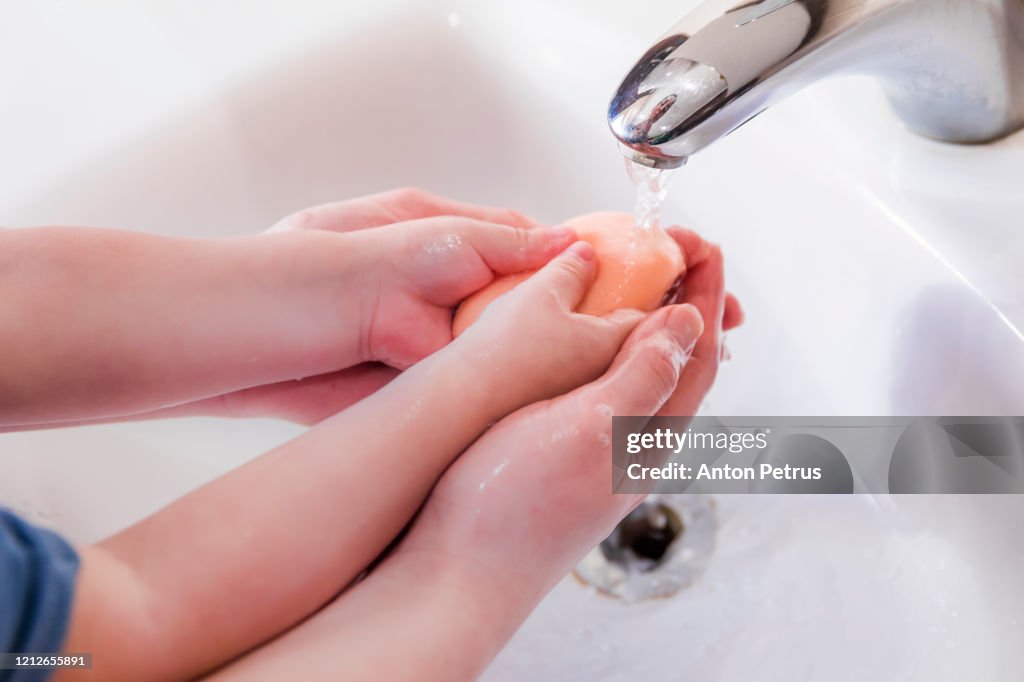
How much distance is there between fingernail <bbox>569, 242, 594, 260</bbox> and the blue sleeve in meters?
0.31

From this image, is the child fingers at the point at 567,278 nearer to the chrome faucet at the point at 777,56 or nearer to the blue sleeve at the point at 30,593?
the chrome faucet at the point at 777,56

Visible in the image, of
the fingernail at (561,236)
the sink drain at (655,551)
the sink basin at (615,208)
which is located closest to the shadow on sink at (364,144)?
the sink basin at (615,208)

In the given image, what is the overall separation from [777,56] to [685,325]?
0.56 feet

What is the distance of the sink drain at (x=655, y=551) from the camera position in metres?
0.55

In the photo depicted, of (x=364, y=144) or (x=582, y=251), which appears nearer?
(x=582, y=251)

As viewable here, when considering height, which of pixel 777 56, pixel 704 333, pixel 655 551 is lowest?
pixel 655 551

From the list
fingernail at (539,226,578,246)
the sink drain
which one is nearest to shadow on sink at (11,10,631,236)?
fingernail at (539,226,578,246)

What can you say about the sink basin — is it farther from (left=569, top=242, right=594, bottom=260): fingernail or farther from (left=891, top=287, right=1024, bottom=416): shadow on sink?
(left=569, top=242, right=594, bottom=260): fingernail

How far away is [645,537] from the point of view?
587mm

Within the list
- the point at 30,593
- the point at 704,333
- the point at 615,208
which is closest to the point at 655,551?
the point at 704,333

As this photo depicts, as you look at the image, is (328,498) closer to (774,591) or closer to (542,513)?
(542,513)

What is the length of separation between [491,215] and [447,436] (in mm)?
218

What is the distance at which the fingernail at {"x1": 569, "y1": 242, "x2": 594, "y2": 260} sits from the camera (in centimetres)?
54

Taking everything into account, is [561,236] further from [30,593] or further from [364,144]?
[30,593]
